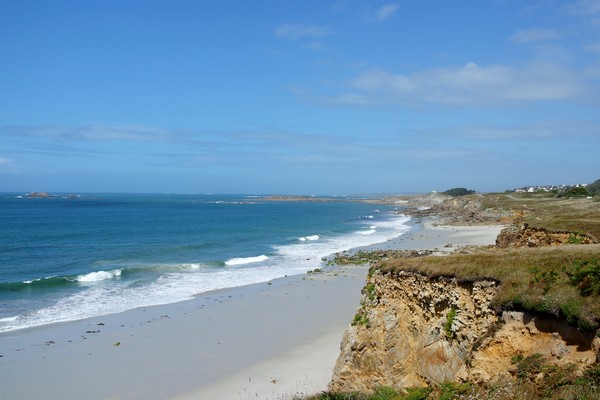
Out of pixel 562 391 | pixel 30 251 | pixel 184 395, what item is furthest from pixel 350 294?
pixel 30 251

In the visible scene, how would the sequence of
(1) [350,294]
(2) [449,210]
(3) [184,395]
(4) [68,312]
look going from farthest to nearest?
1. (2) [449,210]
2. (1) [350,294]
3. (4) [68,312]
4. (3) [184,395]

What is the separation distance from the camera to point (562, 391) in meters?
8.45

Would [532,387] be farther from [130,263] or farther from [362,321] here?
[130,263]

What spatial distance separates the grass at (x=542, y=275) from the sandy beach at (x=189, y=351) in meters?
6.94

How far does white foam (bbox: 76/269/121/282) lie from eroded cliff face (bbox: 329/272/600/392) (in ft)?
94.5

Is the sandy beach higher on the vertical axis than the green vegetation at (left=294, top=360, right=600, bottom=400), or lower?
lower

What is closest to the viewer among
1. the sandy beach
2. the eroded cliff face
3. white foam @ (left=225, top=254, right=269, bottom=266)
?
the eroded cliff face

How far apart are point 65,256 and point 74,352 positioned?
31644mm

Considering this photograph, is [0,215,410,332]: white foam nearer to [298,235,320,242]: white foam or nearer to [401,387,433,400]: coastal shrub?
[298,235,320,242]: white foam

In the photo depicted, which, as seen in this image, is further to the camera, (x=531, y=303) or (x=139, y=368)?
(x=139, y=368)

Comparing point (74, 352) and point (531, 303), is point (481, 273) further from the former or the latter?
point (74, 352)

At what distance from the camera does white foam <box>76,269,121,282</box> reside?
123 feet

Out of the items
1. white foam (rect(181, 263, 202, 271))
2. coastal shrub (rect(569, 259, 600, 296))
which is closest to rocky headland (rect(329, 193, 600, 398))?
coastal shrub (rect(569, 259, 600, 296))

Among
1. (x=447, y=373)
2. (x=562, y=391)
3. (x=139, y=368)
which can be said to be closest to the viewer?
(x=562, y=391)
